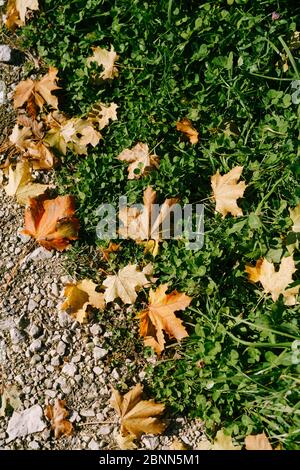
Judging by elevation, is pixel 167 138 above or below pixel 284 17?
below

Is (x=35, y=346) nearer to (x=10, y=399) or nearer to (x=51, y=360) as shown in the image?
(x=51, y=360)

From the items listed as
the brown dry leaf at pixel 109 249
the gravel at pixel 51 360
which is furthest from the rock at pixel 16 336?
the brown dry leaf at pixel 109 249

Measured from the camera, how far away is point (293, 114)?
9.93ft

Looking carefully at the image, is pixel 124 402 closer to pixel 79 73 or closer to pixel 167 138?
pixel 167 138

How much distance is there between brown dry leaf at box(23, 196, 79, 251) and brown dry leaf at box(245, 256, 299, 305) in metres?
0.97

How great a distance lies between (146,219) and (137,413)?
945 millimetres

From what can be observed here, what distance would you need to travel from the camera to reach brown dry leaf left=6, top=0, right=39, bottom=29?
3.41 meters

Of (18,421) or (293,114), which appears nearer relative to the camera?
(18,421)

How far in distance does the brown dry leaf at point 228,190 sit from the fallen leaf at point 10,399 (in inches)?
52.3

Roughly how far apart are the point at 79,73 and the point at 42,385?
5.55 ft
